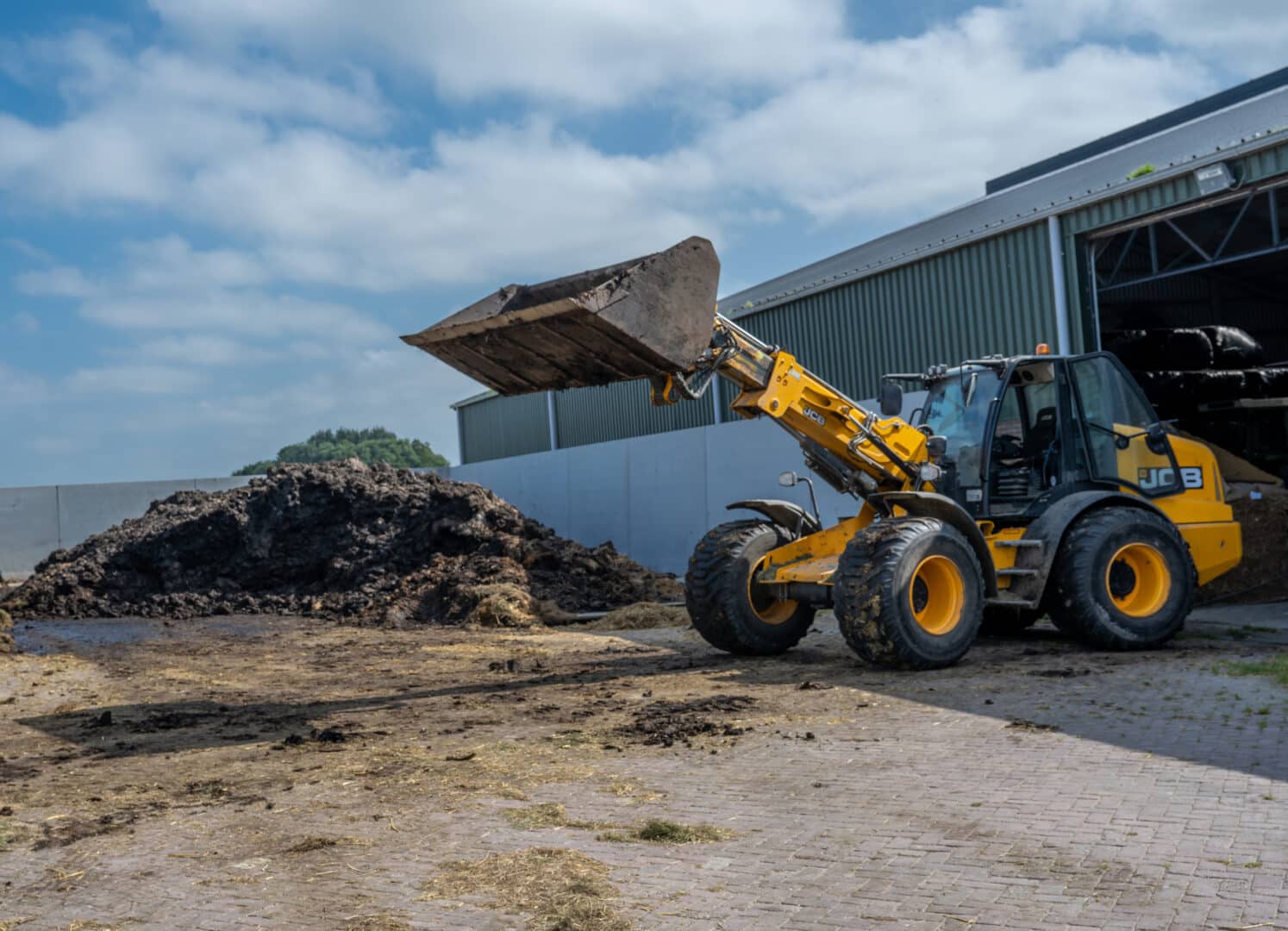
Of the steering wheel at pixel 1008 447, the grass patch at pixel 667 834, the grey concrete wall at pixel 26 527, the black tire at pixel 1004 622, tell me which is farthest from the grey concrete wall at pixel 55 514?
the grass patch at pixel 667 834

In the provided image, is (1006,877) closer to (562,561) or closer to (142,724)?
(142,724)

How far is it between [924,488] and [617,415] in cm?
1876

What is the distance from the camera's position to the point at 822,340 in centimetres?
2275

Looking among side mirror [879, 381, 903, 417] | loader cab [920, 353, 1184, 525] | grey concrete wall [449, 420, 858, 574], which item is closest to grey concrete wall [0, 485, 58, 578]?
grey concrete wall [449, 420, 858, 574]

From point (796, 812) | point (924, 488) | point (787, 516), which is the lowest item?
point (796, 812)

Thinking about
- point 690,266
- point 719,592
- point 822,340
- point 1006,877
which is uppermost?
point 822,340

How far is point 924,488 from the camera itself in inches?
455

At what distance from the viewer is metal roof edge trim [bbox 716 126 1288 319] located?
1461cm

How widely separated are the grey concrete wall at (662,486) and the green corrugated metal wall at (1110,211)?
4.26 meters

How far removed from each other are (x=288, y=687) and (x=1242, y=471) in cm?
1213

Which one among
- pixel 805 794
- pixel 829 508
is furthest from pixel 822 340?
pixel 805 794

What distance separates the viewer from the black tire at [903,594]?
9.88 m

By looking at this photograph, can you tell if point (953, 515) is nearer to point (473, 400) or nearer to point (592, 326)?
point (592, 326)

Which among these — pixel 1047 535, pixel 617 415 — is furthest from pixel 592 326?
pixel 617 415
